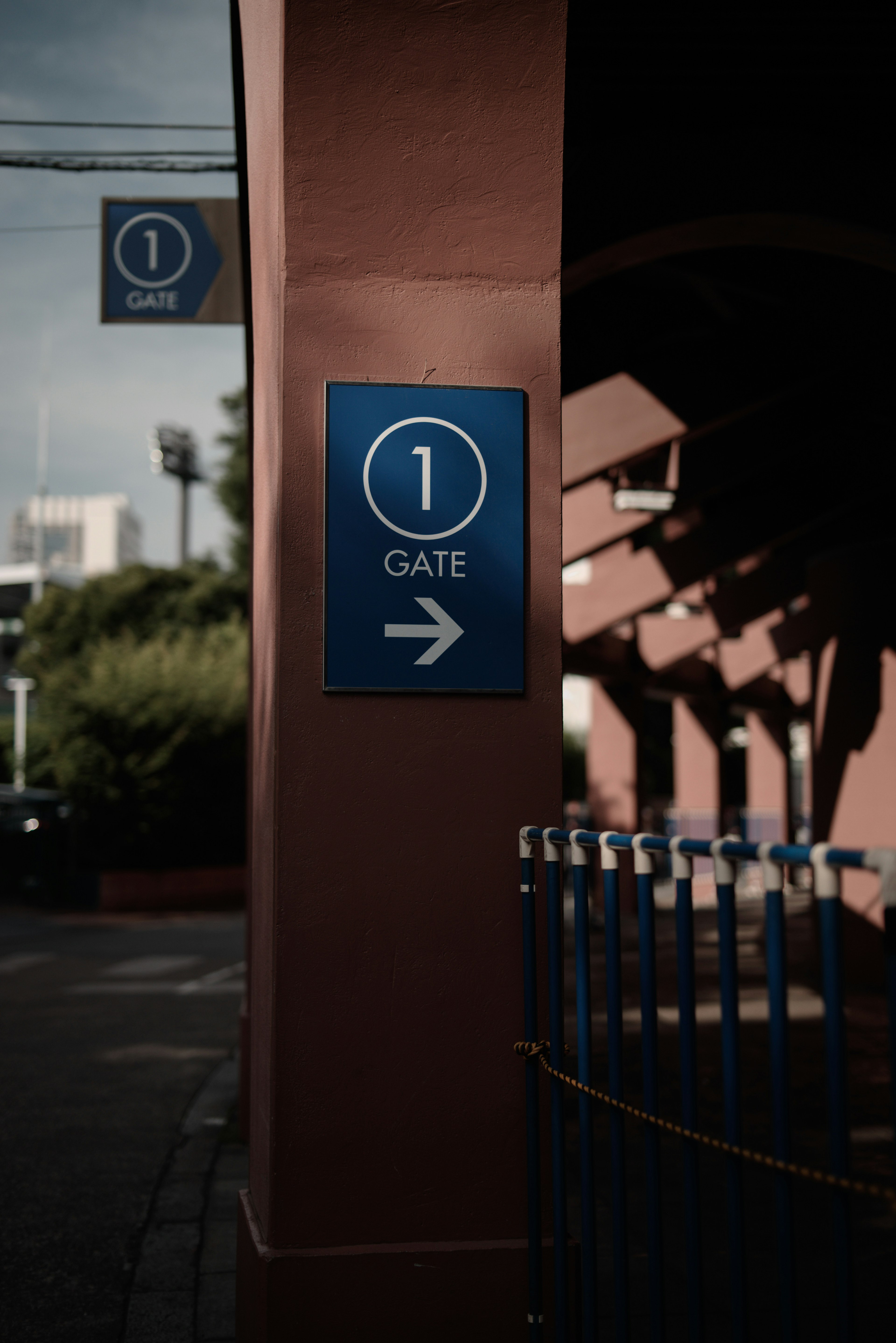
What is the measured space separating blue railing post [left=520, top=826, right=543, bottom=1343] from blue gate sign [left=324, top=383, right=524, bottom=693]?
536 mm

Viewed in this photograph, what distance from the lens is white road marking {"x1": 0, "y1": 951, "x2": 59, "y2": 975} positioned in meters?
13.5

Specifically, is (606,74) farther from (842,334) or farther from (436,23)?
(842,334)

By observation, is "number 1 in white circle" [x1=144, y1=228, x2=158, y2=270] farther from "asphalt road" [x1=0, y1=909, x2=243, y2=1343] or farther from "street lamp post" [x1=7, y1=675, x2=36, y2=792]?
"street lamp post" [x1=7, y1=675, x2=36, y2=792]

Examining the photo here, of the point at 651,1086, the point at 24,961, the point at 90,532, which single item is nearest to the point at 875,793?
the point at 651,1086

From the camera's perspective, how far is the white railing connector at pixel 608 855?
2.58 meters

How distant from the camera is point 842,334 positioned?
7.61m

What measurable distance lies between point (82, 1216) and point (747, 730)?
21593 millimetres

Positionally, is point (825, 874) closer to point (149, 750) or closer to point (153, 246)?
point (153, 246)

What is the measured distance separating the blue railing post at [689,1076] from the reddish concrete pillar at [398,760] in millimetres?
882

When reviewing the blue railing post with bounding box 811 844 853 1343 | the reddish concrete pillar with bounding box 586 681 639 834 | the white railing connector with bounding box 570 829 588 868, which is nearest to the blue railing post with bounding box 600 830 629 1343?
the white railing connector with bounding box 570 829 588 868

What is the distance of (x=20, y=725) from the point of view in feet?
112

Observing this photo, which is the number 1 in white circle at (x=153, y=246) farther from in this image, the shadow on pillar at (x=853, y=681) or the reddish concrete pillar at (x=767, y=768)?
the reddish concrete pillar at (x=767, y=768)

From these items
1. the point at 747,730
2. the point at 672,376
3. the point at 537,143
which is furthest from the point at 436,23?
the point at 747,730

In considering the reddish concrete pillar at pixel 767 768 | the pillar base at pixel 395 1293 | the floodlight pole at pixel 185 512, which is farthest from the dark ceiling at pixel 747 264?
the floodlight pole at pixel 185 512
